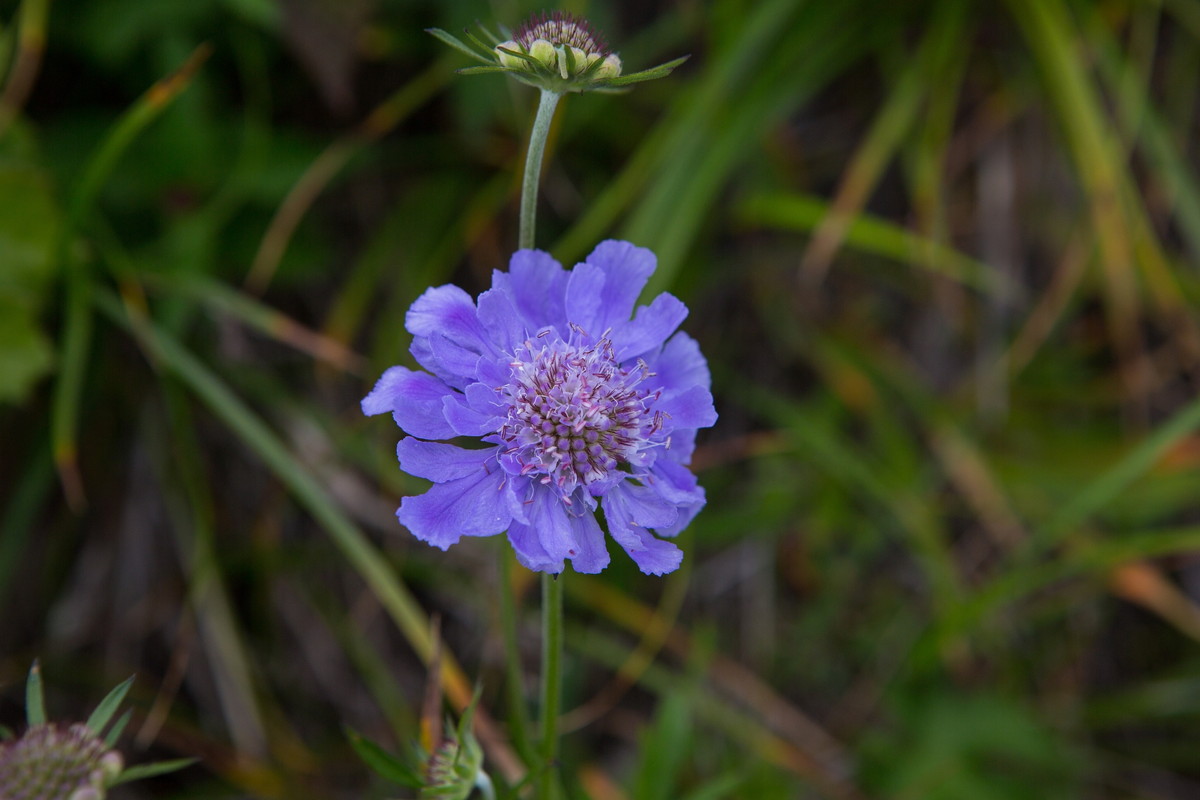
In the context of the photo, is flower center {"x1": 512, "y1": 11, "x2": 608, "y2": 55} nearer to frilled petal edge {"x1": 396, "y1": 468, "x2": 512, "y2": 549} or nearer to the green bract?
frilled petal edge {"x1": 396, "y1": 468, "x2": 512, "y2": 549}

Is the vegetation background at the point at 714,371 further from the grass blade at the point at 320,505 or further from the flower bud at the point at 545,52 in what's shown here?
the flower bud at the point at 545,52

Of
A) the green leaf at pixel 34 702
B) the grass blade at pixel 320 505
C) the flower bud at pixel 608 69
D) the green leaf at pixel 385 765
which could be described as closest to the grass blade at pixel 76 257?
the grass blade at pixel 320 505

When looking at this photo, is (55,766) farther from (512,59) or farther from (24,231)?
(24,231)

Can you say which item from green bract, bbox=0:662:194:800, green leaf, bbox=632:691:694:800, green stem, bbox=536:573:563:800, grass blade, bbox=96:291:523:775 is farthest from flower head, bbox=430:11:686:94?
green leaf, bbox=632:691:694:800

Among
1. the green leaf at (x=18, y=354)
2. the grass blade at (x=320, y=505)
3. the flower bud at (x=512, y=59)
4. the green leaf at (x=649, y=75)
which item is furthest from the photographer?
the green leaf at (x=18, y=354)

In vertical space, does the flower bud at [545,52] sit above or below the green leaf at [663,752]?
above

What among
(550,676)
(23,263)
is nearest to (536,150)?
(550,676)
